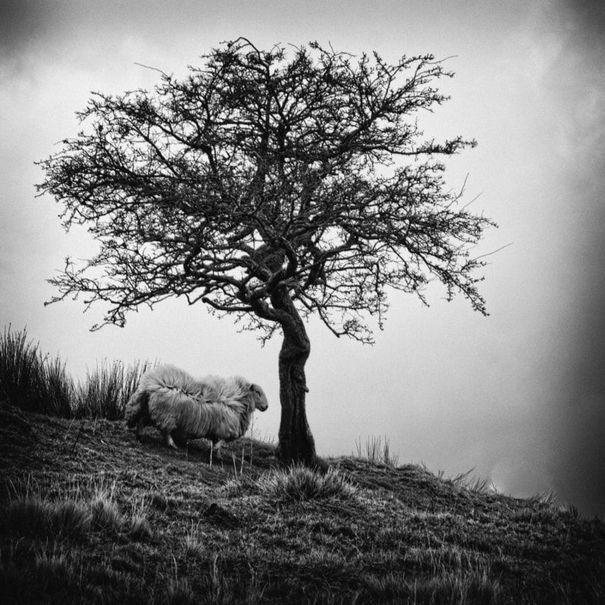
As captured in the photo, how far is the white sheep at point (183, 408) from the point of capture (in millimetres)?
8727

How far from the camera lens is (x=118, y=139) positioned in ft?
25.2

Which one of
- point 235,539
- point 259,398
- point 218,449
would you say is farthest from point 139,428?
point 235,539

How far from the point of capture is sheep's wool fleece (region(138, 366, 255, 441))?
8.73 meters

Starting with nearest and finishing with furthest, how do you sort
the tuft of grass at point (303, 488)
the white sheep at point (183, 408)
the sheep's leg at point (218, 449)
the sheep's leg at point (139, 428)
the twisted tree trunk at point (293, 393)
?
the tuft of grass at point (303, 488)
the white sheep at point (183, 408)
the sheep's leg at point (139, 428)
the sheep's leg at point (218, 449)
the twisted tree trunk at point (293, 393)

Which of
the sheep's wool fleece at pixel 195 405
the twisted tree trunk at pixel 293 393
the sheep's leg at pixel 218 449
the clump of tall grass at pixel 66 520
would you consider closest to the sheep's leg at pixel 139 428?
the sheep's wool fleece at pixel 195 405

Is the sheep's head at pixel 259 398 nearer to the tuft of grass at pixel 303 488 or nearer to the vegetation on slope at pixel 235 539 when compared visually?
the vegetation on slope at pixel 235 539

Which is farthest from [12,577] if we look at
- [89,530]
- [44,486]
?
[44,486]

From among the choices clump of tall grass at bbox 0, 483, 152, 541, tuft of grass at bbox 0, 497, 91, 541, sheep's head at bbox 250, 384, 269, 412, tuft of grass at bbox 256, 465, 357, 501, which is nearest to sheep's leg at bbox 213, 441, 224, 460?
sheep's head at bbox 250, 384, 269, 412

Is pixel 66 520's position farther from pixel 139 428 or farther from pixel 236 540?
pixel 139 428

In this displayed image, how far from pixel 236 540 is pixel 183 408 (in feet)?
13.8

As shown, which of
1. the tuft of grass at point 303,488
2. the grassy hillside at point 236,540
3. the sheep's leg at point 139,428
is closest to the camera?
the grassy hillside at point 236,540

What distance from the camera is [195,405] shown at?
29.2ft

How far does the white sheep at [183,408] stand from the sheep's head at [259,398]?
1.05 feet

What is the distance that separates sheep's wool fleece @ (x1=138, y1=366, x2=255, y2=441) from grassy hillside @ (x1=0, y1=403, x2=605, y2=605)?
0.57 metres
